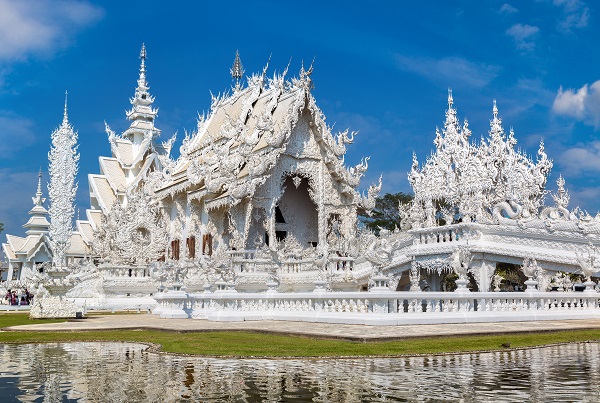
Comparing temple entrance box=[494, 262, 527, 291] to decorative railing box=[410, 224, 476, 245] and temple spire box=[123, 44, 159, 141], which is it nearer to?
decorative railing box=[410, 224, 476, 245]

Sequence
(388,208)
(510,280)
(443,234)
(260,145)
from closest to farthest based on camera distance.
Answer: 1. (443,234)
2. (260,145)
3. (510,280)
4. (388,208)

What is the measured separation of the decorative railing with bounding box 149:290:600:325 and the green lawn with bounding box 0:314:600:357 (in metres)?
1.86

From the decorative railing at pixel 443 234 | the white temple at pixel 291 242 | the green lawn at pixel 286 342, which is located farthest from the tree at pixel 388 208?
the green lawn at pixel 286 342

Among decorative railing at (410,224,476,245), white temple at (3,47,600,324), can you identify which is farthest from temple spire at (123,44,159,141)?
decorative railing at (410,224,476,245)

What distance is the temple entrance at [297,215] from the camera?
28125 mm

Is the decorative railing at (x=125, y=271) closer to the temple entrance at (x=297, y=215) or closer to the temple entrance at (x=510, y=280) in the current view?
the temple entrance at (x=297, y=215)

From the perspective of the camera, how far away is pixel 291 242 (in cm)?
2714

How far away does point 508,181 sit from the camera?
140 feet

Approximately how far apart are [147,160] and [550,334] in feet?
107

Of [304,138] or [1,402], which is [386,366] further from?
[304,138]

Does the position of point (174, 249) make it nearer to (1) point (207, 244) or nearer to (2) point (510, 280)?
(1) point (207, 244)

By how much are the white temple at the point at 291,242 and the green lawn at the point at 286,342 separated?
215 cm

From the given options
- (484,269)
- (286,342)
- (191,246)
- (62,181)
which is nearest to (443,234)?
(484,269)

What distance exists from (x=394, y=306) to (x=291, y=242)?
1540 cm
